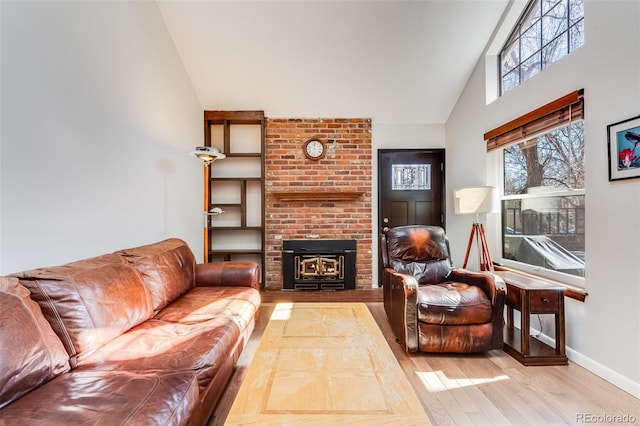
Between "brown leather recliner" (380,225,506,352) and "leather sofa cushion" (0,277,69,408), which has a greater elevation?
"leather sofa cushion" (0,277,69,408)

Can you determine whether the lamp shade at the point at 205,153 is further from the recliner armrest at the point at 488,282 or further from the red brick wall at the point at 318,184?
the recliner armrest at the point at 488,282

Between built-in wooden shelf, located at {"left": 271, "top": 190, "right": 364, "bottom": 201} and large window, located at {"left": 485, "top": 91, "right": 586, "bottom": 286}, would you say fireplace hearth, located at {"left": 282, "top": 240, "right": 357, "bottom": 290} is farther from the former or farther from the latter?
large window, located at {"left": 485, "top": 91, "right": 586, "bottom": 286}

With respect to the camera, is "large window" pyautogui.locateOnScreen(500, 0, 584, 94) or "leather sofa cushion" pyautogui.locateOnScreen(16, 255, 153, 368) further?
"large window" pyautogui.locateOnScreen(500, 0, 584, 94)

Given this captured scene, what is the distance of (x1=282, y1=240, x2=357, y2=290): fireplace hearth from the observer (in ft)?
12.2

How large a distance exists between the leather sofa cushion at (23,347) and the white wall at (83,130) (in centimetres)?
44

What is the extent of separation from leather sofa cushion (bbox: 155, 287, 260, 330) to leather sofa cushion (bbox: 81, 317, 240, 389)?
0.10 metres

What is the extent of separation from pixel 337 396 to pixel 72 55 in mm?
2380

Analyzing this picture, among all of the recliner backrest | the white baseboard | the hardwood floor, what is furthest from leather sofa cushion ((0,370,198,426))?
the white baseboard

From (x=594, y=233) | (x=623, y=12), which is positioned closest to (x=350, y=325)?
(x=594, y=233)

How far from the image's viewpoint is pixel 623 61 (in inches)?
65.2

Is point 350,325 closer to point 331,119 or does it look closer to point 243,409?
point 243,409

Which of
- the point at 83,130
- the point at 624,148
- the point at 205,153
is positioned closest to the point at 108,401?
the point at 83,130

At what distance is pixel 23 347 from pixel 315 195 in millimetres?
3037

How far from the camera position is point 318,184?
12.7ft
